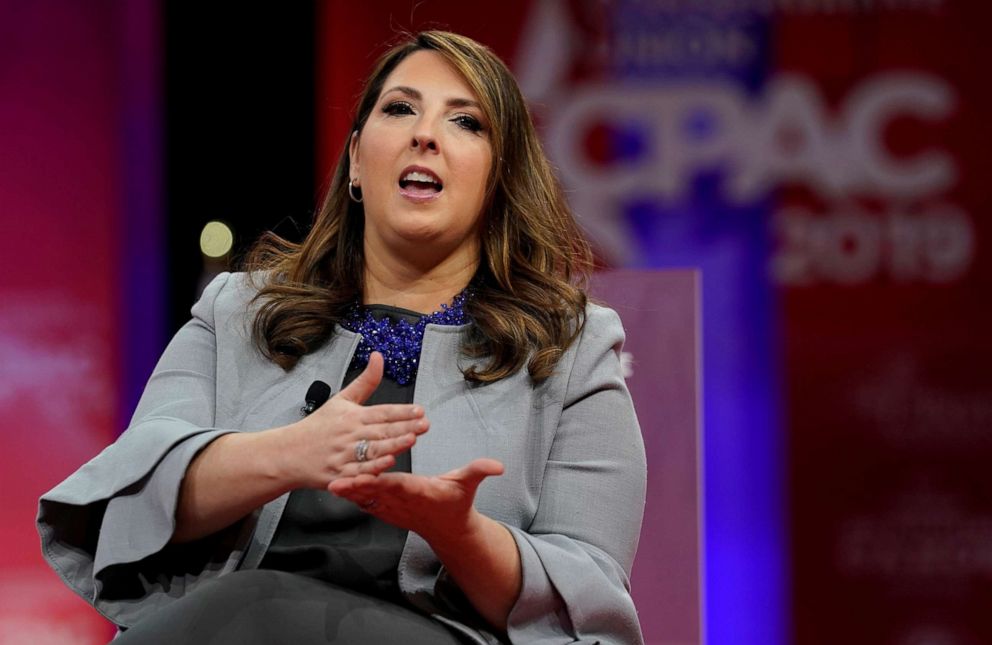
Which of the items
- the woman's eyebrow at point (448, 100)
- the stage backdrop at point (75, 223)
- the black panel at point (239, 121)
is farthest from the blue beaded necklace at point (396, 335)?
the stage backdrop at point (75, 223)

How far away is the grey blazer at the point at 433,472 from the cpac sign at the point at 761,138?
1.93 meters

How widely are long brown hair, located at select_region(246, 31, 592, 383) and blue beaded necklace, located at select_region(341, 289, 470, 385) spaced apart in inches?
0.9

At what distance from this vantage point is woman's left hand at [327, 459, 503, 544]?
1.33 meters

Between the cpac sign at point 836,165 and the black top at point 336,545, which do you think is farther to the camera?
the cpac sign at point 836,165

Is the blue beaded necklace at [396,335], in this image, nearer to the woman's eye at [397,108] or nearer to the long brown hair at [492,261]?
the long brown hair at [492,261]

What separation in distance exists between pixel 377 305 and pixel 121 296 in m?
2.00

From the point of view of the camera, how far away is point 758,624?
3598 millimetres

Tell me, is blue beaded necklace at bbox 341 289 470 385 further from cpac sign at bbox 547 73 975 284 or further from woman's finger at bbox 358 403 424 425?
cpac sign at bbox 547 73 975 284

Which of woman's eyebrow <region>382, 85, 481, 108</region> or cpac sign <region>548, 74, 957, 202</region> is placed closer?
woman's eyebrow <region>382, 85, 481, 108</region>

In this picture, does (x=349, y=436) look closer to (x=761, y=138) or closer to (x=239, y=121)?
(x=239, y=121)

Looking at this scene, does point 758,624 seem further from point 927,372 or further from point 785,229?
point 785,229

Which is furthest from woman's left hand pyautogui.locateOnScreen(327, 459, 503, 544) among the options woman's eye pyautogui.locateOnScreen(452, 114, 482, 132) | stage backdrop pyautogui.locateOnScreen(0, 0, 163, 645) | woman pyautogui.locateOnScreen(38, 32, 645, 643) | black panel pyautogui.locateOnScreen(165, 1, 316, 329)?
stage backdrop pyautogui.locateOnScreen(0, 0, 163, 645)

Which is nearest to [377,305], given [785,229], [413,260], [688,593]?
[413,260]

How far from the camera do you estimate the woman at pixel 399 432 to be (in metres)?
1.41
